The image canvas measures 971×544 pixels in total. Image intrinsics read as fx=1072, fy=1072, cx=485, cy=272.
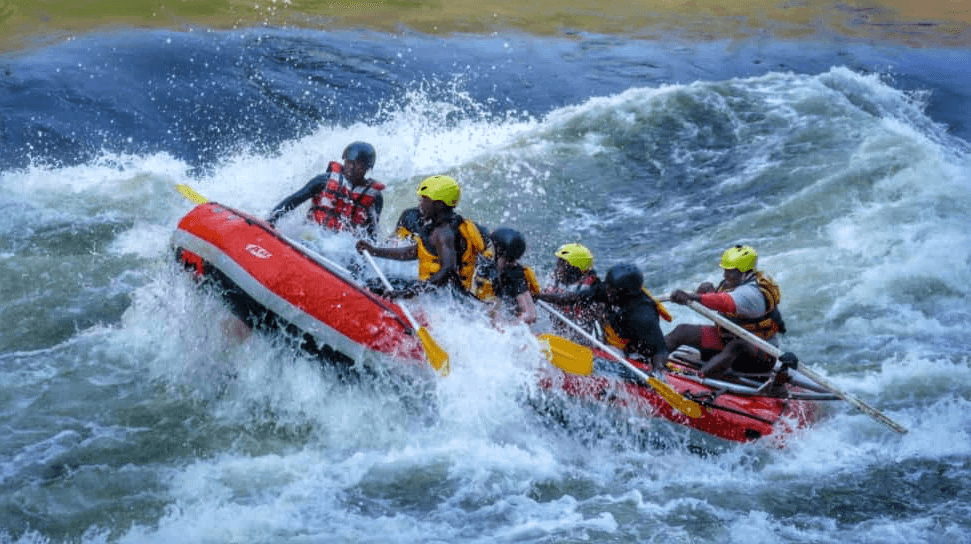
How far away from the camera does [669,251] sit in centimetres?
1281

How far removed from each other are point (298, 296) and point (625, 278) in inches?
92.3

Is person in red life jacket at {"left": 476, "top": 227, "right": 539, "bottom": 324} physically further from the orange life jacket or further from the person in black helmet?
the orange life jacket

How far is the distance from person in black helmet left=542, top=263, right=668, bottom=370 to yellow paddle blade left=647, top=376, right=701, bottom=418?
0.36m

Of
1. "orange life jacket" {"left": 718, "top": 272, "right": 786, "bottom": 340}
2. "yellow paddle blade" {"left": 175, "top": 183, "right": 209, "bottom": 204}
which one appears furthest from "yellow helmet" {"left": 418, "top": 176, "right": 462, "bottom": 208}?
"orange life jacket" {"left": 718, "top": 272, "right": 786, "bottom": 340}

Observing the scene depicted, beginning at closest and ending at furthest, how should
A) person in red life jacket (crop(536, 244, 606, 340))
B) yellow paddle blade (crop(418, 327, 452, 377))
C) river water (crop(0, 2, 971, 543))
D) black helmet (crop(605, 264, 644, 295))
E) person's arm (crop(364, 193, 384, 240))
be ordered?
river water (crop(0, 2, 971, 543))
yellow paddle blade (crop(418, 327, 452, 377))
black helmet (crop(605, 264, 644, 295))
person in red life jacket (crop(536, 244, 606, 340))
person's arm (crop(364, 193, 384, 240))

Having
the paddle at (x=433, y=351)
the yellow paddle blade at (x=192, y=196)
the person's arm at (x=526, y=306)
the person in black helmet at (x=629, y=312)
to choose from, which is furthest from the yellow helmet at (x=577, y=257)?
the yellow paddle blade at (x=192, y=196)

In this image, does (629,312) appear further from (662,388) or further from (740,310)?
(740,310)

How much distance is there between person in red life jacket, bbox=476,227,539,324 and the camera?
775cm

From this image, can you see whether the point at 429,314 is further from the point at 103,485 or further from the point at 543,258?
the point at 543,258

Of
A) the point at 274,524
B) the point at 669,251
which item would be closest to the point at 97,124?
the point at 669,251

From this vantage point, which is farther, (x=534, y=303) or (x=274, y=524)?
(x=534, y=303)

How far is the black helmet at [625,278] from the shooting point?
7.79m

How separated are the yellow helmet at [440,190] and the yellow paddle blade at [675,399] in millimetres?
1918

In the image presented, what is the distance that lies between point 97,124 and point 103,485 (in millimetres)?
8955
